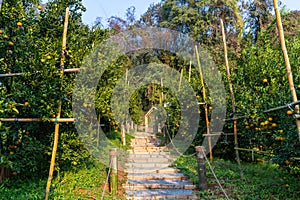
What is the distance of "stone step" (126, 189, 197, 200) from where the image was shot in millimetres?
3561

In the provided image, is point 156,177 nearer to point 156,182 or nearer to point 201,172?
point 156,182

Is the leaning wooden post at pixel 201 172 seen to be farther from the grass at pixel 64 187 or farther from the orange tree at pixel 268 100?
the grass at pixel 64 187

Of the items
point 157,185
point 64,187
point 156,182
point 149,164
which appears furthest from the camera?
point 149,164

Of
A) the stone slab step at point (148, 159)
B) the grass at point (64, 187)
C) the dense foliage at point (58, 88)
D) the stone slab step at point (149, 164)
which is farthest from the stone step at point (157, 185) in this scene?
the stone slab step at point (148, 159)

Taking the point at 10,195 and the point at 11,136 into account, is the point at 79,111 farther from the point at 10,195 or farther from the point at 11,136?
the point at 10,195

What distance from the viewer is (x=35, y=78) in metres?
2.63

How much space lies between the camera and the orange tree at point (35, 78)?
101 inches

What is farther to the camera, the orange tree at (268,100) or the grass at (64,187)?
the grass at (64,187)

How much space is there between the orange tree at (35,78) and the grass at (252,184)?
1878mm

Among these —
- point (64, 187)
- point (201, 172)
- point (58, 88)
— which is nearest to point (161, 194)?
point (201, 172)

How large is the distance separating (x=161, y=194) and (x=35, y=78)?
2.25m

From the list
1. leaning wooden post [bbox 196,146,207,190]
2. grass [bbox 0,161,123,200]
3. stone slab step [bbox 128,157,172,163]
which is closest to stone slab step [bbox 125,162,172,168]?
stone slab step [bbox 128,157,172,163]

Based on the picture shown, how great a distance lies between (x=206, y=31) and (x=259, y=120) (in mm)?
8975

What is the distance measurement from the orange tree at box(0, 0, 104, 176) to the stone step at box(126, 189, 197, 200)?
3.03 ft
